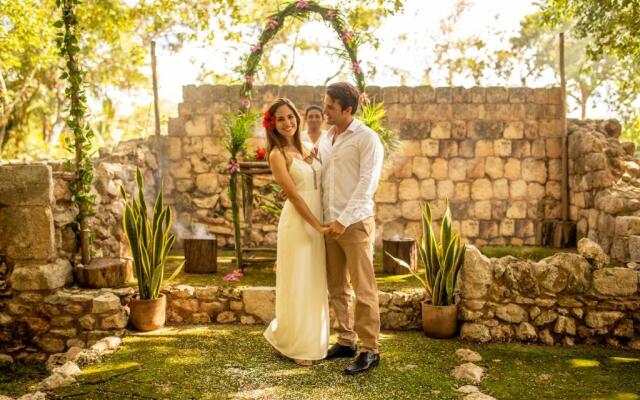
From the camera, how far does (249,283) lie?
506 centimetres

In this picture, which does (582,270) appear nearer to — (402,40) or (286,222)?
(286,222)

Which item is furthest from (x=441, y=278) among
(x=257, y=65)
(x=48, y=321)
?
(x=48, y=321)

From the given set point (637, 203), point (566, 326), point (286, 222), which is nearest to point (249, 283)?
point (286, 222)

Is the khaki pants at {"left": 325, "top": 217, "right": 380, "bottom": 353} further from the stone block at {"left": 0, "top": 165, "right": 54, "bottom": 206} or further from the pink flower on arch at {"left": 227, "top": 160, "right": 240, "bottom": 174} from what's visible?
the stone block at {"left": 0, "top": 165, "right": 54, "bottom": 206}

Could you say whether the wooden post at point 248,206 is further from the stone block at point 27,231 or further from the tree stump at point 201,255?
the stone block at point 27,231

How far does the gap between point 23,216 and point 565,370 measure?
14.2ft

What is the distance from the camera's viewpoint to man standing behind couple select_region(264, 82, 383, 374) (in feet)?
11.2

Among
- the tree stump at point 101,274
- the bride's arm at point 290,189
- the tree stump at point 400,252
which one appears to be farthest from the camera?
the tree stump at point 400,252

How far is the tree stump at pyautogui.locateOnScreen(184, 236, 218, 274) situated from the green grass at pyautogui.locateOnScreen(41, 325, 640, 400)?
4.22 feet

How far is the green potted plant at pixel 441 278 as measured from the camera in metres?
4.24

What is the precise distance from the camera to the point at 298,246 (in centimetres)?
351

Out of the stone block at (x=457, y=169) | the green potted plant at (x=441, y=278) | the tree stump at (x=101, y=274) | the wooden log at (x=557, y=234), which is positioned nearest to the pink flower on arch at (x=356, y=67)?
the green potted plant at (x=441, y=278)

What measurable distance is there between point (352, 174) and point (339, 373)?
1268mm

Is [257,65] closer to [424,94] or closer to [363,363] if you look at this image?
[424,94]
